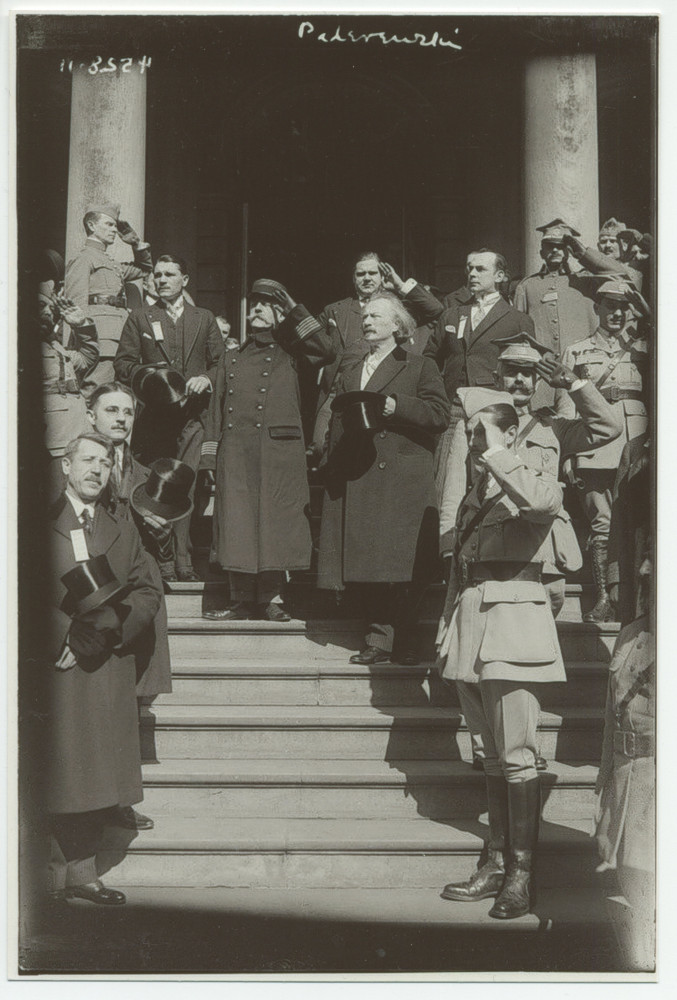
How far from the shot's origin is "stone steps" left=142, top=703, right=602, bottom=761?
→ 7.25 m

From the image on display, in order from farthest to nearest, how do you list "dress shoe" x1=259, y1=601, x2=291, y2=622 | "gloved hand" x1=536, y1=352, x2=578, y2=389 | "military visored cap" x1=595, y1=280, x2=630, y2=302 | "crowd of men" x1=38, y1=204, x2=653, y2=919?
1. "dress shoe" x1=259, y1=601, x2=291, y2=622
2. "military visored cap" x1=595, y1=280, x2=630, y2=302
3. "gloved hand" x1=536, y1=352, x2=578, y2=389
4. "crowd of men" x1=38, y1=204, x2=653, y2=919

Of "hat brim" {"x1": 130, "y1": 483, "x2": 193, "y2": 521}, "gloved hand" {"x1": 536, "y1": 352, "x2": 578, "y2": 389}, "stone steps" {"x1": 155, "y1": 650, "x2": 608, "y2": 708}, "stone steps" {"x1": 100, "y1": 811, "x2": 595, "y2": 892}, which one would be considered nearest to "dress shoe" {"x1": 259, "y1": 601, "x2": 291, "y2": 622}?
"stone steps" {"x1": 155, "y1": 650, "x2": 608, "y2": 708}

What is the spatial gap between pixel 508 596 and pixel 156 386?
2.69 metres

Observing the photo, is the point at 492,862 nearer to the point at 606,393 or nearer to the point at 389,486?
the point at 389,486

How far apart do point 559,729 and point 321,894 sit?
1.46m

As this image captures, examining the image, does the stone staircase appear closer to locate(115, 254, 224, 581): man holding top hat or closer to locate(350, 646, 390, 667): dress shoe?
locate(350, 646, 390, 667): dress shoe

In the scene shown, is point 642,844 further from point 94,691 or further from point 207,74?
point 207,74

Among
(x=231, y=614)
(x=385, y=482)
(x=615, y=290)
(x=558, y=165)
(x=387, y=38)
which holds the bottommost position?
(x=231, y=614)

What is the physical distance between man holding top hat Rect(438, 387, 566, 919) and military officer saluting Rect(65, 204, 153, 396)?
233 centimetres

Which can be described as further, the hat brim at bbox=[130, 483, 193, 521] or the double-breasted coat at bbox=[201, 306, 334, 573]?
the double-breasted coat at bbox=[201, 306, 334, 573]

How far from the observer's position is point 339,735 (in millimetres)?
7273

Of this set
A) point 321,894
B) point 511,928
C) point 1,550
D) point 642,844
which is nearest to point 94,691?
point 1,550

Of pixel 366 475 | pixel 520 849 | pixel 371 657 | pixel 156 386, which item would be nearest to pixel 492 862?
pixel 520 849

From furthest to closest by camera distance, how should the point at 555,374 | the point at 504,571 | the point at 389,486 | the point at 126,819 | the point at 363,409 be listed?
1. the point at 389,486
2. the point at 363,409
3. the point at 555,374
4. the point at 126,819
5. the point at 504,571
